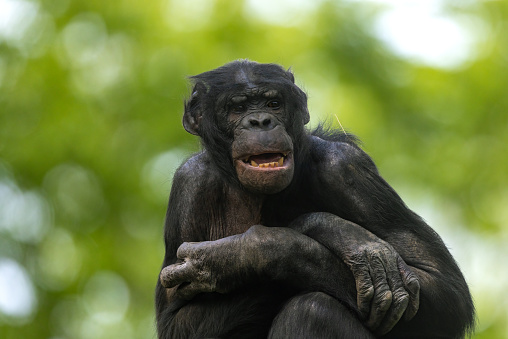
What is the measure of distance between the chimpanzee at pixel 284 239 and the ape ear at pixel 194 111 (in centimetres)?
1

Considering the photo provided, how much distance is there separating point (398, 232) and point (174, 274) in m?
2.02

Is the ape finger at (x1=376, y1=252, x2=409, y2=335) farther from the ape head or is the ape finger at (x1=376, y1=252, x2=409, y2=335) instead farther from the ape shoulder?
the ape head

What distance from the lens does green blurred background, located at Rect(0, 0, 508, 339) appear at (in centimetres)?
2030

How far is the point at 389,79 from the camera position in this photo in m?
21.9

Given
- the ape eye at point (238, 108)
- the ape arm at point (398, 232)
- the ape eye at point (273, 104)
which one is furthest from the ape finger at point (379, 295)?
the ape eye at point (238, 108)

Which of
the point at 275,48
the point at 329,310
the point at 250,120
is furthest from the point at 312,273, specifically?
the point at 275,48

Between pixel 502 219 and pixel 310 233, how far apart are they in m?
15.5

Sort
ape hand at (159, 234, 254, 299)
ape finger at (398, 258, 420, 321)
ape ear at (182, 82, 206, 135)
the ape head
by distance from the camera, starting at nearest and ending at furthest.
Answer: ape finger at (398, 258, 420, 321) → ape hand at (159, 234, 254, 299) → the ape head → ape ear at (182, 82, 206, 135)

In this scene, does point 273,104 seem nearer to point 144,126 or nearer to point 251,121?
point 251,121

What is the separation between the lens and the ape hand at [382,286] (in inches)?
258

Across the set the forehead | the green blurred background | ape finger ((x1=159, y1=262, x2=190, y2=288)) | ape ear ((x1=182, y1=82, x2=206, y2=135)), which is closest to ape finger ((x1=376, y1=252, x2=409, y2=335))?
ape finger ((x1=159, y1=262, x2=190, y2=288))

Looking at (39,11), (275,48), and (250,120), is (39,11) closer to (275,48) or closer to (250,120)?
(275,48)

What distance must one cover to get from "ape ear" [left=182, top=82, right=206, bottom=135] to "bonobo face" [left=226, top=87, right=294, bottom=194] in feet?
1.46

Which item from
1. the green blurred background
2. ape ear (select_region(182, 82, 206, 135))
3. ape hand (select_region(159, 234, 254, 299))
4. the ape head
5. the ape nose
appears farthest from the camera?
the green blurred background
